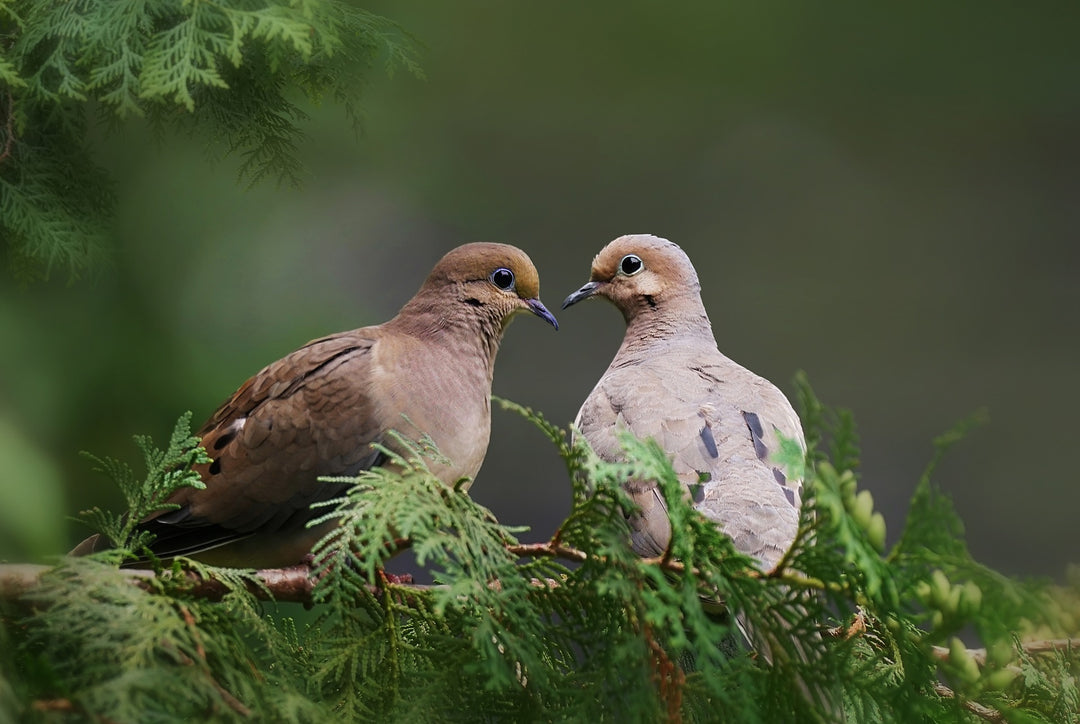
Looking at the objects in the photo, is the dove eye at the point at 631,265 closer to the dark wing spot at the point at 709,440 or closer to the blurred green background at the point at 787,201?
the dark wing spot at the point at 709,440

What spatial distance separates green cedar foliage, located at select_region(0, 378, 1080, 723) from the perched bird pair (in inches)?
7.9

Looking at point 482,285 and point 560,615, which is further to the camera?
point 482,285

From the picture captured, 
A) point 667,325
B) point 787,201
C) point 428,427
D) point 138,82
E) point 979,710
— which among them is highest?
point 787,201

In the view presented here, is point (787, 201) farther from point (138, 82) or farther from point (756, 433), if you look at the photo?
point (138, 82)

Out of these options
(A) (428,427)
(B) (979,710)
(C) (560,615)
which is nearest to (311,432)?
(A) (428,427)

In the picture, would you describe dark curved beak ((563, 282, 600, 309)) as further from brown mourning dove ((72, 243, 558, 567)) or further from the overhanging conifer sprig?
the overhanging conifer sprig

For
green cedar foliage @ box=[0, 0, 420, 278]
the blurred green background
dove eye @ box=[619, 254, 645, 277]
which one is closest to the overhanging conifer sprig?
green cedar foliage @ box=[0, 0, 420, 278]

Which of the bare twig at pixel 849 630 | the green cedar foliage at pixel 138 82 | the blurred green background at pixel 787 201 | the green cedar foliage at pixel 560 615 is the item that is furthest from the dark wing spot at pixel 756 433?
the blurred green background at pixel 787 201

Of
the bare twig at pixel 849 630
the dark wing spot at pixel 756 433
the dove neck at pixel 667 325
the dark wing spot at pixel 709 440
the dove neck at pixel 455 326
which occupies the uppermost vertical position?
the dove neck at pixel 667 325

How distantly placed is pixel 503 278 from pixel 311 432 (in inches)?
10.3

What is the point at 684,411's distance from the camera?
3.46 feet

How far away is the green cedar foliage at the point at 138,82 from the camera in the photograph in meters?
0.91

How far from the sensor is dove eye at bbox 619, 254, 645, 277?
1323 mm

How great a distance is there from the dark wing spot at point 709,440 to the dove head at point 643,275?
34cm
